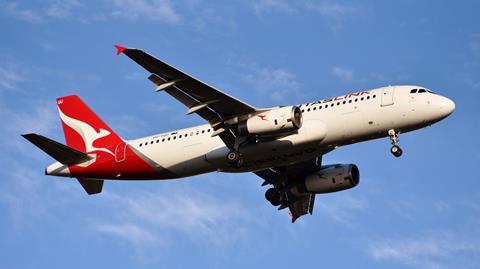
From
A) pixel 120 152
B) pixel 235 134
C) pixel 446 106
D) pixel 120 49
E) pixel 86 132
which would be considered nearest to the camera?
pixel 120 49

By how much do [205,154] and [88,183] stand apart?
808cm

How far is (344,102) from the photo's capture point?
48.5m

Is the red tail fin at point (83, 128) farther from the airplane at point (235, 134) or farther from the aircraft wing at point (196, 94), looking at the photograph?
the aircraft wing at point (196, 94)

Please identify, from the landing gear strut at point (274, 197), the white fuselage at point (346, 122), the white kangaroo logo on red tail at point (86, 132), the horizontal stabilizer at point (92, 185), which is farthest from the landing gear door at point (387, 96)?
the horizontal stabilizer at point (92, 185)

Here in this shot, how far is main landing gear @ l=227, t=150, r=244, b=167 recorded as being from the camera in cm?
4897

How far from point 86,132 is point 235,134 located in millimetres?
10782

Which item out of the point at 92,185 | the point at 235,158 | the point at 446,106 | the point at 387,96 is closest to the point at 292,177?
the point at 235,158

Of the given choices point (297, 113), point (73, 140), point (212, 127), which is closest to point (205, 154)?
point (212, 127)

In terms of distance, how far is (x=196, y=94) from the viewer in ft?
158

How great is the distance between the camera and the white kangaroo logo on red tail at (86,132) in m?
54.8

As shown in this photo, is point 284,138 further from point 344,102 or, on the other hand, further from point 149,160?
point 149,160

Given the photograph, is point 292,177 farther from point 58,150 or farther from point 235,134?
point 58,150

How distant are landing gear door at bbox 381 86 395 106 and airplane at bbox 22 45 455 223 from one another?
0.05 metres

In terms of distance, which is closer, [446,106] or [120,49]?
[120,49]
